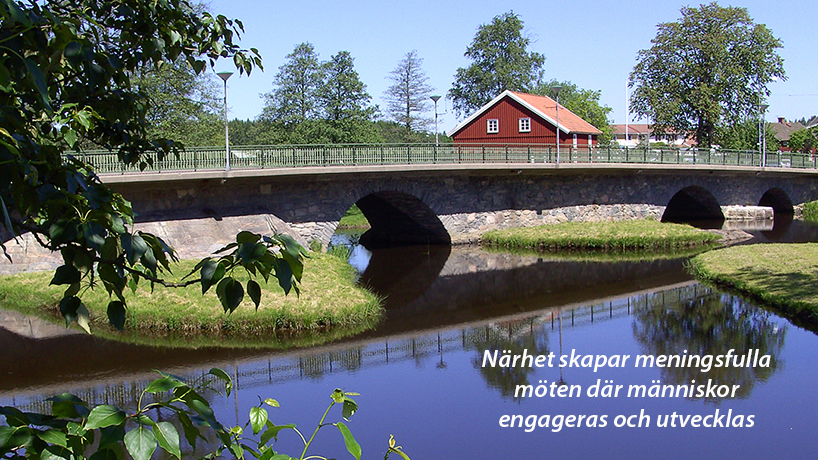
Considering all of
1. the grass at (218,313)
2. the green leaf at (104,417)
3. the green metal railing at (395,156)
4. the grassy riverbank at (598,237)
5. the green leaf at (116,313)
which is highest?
the green metal railing at (395,156)

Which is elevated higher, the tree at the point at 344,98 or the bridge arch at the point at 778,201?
the tree at the point at 344,98

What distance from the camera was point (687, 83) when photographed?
49.5 meters

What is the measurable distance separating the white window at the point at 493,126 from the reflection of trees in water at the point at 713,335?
24.2 m

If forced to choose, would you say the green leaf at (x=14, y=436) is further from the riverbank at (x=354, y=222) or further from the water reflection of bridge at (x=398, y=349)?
the riverbank at (x=354, y=222)

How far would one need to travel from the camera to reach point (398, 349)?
47.9ft

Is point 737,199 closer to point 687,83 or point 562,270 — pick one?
point 687,83

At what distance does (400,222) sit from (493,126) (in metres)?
12.7

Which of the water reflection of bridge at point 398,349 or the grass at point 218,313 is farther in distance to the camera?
the grass at point 218,313

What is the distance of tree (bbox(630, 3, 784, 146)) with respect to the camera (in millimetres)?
48156

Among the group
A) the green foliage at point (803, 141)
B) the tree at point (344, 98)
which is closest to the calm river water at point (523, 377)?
the tree at point (344, 98)

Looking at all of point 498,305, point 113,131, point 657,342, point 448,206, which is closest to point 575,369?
point 657,342

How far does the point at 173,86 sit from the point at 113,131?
31274 millimetres

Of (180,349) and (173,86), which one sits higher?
(173,86)

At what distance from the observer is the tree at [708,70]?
4816cm
